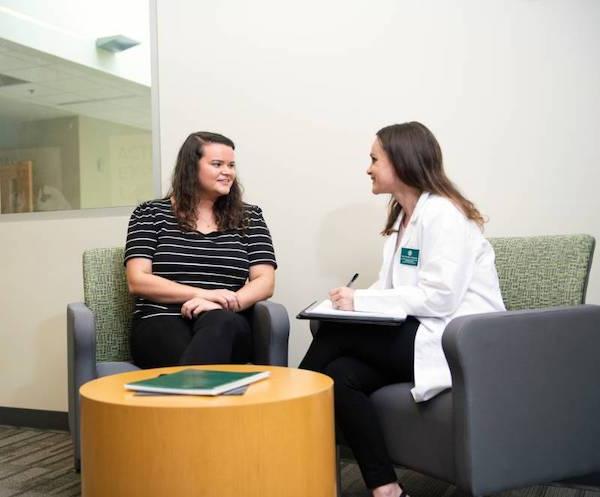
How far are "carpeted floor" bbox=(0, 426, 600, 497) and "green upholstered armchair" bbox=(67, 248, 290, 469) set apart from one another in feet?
0.43

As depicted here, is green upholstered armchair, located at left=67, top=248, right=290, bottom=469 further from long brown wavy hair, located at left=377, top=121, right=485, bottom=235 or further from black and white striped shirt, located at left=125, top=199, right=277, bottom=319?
long brown wavy hair, located at left=377, top=121, right=485, bottom=235

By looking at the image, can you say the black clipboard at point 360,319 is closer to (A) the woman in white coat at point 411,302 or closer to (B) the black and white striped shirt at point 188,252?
(A) the woman in white coat at point 411,302

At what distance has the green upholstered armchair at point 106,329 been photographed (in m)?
2.49

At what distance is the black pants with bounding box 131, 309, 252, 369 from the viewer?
2350 millimetres

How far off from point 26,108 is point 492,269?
2.58 metres

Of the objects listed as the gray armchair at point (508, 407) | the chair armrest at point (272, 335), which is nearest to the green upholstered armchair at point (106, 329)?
the chair armrest at point (272, 335)

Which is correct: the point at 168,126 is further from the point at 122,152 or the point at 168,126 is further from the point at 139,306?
the point at 139,306

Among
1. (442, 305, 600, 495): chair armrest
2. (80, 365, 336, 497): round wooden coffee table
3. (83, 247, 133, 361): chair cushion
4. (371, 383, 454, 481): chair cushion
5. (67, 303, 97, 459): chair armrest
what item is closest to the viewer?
(80, 365, 336, 497): round wooden coffee table

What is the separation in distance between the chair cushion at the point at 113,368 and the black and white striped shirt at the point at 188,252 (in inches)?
7.8

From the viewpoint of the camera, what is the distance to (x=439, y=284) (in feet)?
7.00

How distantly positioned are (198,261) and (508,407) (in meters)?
1.32

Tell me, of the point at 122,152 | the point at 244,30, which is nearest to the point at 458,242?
the point at 244,30

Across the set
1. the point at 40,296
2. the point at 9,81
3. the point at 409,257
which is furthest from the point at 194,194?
the point at 9,81

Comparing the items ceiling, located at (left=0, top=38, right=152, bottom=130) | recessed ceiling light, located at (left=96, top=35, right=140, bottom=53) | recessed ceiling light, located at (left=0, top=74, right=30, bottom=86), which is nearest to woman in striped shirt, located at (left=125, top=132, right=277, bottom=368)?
ceiling, located at (left=0, top=38, right=152, bottom=130)
